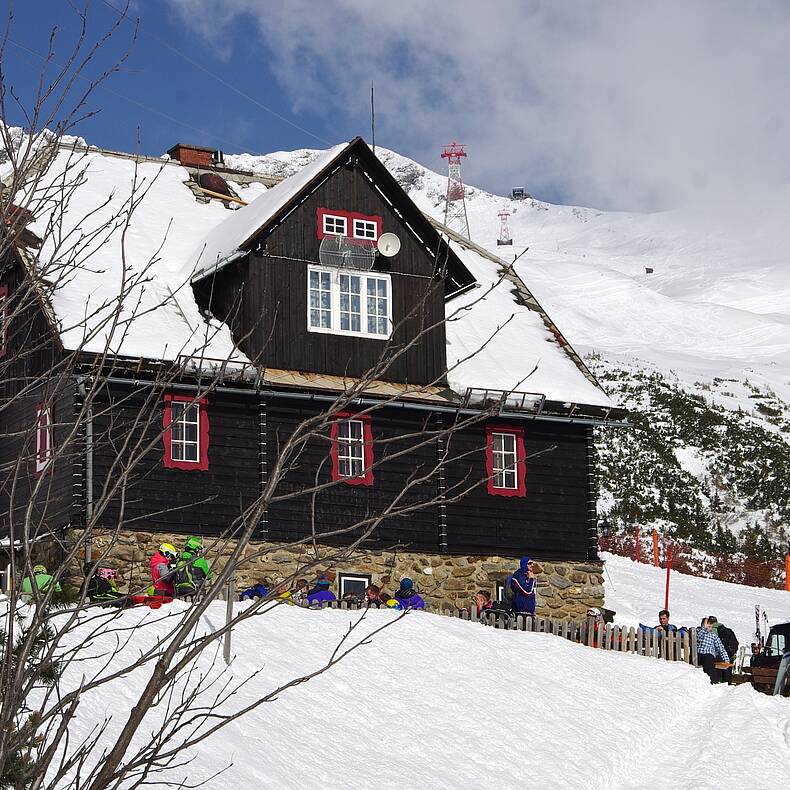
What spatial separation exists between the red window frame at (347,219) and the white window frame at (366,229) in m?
0.02

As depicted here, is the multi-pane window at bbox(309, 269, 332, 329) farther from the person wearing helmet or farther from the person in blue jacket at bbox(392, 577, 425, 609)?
the person wearing helmet

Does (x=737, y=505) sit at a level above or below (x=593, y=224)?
below

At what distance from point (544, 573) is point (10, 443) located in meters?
10.1

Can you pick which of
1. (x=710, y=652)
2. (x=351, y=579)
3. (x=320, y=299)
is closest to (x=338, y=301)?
(x=320, y=299)

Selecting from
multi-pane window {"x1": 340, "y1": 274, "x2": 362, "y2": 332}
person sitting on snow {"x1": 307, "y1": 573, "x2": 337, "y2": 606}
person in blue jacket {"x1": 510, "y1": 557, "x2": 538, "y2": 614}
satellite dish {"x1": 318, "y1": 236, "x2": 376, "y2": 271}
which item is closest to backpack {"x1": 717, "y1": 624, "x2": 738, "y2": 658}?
person in blue jacket {"x1": 510, "y1": 557, "x2": 538, "y2": 614}

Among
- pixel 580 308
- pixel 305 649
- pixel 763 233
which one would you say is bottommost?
pixel 305 649

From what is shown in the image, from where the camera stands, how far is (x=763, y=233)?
184m

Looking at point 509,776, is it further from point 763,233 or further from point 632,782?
point 763,233

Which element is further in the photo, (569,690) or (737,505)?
(737,505)

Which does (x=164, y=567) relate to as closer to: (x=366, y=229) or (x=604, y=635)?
(x=604, y=635)

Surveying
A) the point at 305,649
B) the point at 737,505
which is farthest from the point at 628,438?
the point at 305,649

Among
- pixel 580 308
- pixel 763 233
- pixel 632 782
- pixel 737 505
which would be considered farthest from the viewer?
pixel 763 233

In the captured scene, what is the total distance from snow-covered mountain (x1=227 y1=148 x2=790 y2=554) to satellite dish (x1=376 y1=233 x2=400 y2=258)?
28339 millimetres

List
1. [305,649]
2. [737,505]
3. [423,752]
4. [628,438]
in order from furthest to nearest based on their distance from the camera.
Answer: [628,438], [737,505], [305,649], [423,752]
